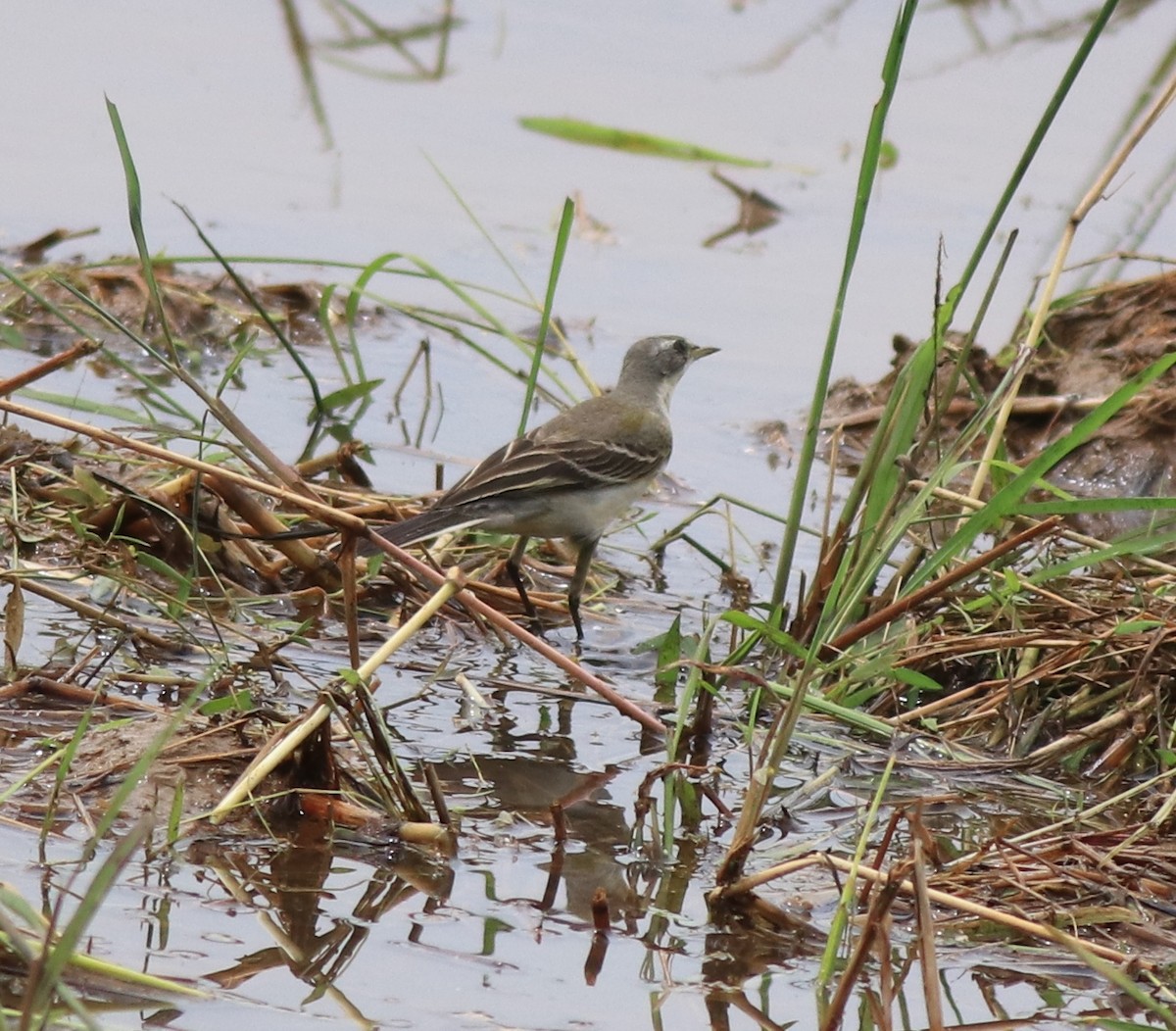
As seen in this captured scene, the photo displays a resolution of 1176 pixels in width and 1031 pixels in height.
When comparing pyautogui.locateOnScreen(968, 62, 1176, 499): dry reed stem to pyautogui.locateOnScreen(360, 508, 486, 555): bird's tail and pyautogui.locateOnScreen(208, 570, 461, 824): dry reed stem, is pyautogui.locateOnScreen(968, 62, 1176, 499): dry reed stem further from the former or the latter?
pyautogui.locateOnScreen(208, 570, 461, 824): dry reed stem

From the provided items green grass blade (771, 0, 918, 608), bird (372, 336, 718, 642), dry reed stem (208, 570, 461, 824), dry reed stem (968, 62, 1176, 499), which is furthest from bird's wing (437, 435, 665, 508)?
dry reed stem (208, 570, 461, 824)

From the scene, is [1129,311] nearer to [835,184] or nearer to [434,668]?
[835,184]

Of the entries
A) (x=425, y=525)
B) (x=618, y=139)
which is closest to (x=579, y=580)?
(x=425, y=525)

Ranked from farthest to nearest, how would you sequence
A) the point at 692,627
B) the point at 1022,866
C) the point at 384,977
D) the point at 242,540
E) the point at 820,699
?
the point at 692,627 → the point at 242,540 → the point at 820,699 → the point at 1022,866 → the point at 384,977

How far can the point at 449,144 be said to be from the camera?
1152 centimetres

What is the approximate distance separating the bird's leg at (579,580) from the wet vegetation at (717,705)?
0.41 ft

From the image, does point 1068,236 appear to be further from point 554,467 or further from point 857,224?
point 554,467

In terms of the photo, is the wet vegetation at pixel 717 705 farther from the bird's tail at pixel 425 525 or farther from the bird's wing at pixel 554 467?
the bird's wing at pixel 554 467

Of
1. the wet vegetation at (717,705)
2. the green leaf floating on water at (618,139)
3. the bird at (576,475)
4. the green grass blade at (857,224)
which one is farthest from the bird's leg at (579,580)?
the green leaf floating on water at (618,139)

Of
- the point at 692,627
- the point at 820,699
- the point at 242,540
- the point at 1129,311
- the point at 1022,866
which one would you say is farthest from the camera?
the point at 1129,311

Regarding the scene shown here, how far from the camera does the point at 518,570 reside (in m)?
6.69

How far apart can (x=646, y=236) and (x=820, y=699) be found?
247 inches

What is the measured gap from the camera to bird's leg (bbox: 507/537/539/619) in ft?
20.6

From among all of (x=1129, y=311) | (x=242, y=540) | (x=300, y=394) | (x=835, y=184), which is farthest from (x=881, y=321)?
(x=242, y=540)
